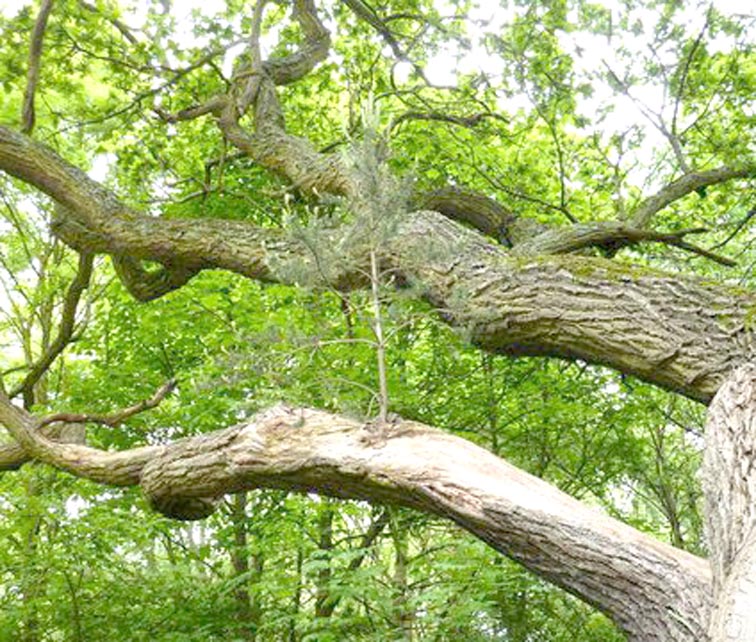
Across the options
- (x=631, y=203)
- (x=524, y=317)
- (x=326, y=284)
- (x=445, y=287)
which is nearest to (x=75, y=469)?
(x=326, y=284)

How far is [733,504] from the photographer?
9.43 feet

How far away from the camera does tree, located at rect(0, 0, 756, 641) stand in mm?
2949

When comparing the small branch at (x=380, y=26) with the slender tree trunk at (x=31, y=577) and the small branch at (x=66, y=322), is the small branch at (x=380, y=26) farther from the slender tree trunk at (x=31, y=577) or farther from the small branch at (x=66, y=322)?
the slender tree trunk at (x=31, y=577)

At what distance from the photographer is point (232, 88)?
7.22m

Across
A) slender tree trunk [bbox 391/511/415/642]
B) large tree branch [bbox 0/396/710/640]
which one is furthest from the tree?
slender tree trunk [bbox 391/511/415/642]

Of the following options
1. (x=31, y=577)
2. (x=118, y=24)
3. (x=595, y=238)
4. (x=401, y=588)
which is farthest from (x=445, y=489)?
(x=118, y=24)

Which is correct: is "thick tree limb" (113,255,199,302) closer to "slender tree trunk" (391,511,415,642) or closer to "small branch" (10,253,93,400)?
"small branch" (10,253,93,400)

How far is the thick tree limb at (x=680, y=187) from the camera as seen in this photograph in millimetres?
5746

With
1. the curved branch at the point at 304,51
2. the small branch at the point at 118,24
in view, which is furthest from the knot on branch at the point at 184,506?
the curved branch at the point at 304,51

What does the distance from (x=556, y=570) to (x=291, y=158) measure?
4591 mm

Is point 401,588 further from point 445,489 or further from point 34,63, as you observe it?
point 34,63

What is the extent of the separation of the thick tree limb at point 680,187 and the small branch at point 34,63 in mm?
4367

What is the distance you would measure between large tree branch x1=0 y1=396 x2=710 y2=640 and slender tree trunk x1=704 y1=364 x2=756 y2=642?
102 mm

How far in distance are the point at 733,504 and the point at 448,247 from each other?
2.01m
